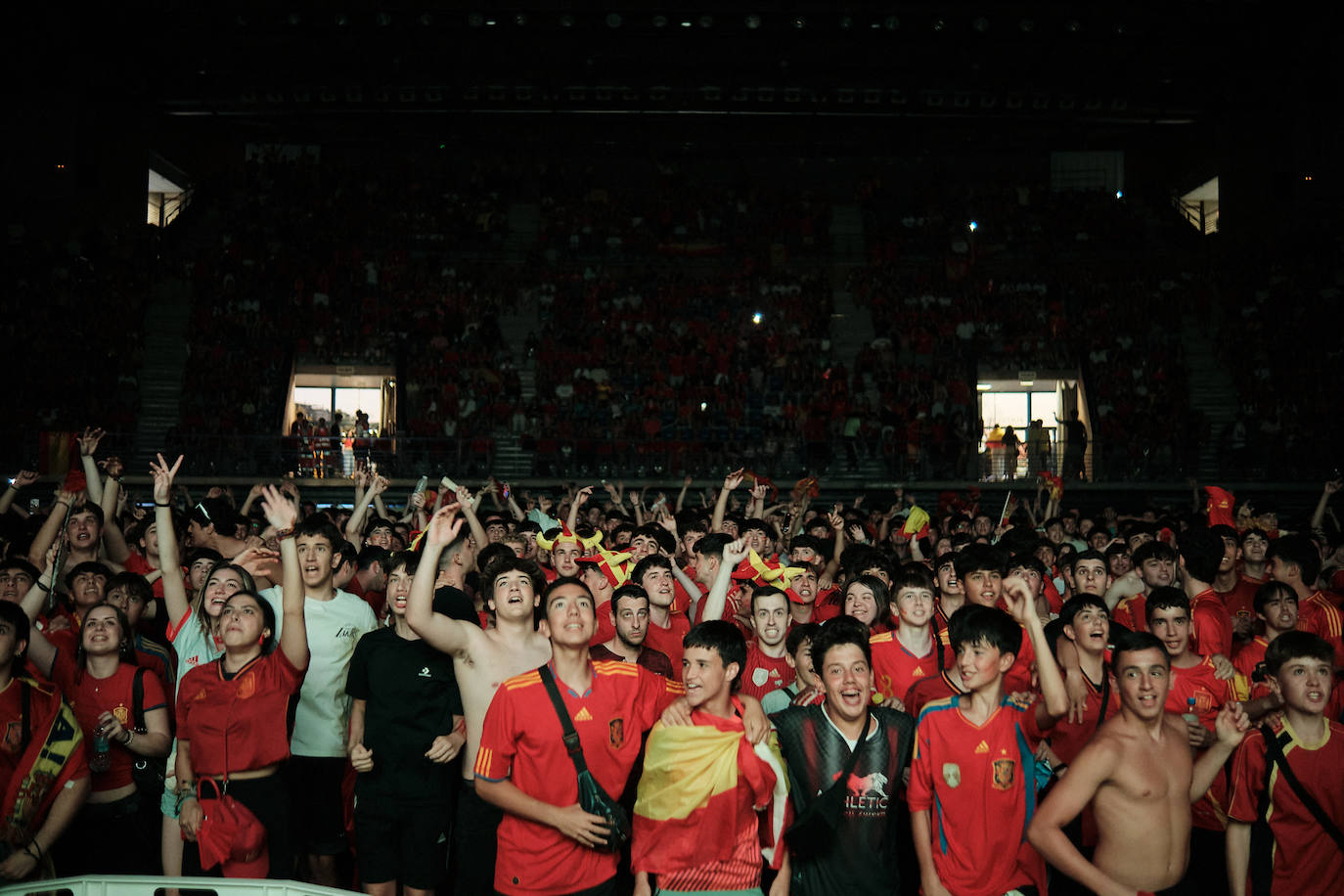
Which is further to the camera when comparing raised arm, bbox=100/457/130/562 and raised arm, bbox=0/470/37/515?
raised arm, bbox=0/470/37/515

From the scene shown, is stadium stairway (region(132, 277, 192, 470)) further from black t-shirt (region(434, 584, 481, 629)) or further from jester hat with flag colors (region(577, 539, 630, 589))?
black t-shirt (region(434, 584, 481, 629))

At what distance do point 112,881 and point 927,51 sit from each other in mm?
25951

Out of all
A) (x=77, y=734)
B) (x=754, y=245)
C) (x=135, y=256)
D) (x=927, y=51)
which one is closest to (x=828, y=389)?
(x=754, y=245)

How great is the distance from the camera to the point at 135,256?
25.3 metres

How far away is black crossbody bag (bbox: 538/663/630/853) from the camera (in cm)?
394

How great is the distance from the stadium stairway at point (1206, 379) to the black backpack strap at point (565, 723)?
20915mm

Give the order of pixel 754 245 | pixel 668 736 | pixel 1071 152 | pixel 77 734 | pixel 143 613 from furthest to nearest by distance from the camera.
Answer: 1. pixel 1071 152
2. pixel 754 245
3. pixel 143 613
4. pixel 77 734
5. pixel 668 736

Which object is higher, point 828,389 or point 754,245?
point 754,245

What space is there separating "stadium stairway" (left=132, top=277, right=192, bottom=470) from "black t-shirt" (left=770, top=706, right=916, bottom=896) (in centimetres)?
1949

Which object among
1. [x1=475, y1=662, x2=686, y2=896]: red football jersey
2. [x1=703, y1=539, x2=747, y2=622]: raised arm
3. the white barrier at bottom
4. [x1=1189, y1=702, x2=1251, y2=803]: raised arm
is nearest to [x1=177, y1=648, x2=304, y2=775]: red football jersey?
[x1=475, y1=662, x2=686, y2=896]: red football jersey

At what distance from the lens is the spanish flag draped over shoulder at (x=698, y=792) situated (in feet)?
12.8

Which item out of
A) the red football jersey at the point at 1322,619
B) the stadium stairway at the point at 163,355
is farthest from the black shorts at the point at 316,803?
the stadium stairway at the point at 163,355

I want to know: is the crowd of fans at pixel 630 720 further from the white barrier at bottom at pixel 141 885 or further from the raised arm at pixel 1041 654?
the white barrier at bottom at pixel 141 885

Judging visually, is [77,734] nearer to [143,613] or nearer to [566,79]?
[143,613]
